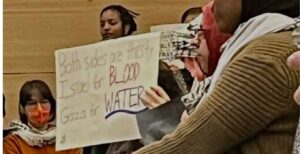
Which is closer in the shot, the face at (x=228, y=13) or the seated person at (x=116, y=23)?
the face at (x=228, y=13)

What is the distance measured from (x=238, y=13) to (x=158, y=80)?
0.72 meters

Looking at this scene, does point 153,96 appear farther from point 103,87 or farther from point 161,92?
point 103,87

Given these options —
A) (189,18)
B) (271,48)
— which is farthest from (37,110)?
(271,48)

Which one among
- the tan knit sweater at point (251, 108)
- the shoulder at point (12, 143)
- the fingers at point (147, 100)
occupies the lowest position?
the shoulder at point (12, 143)

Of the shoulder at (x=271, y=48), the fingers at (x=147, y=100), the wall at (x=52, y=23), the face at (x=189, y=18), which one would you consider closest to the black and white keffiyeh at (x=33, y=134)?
the wall at (x=52, y=23)

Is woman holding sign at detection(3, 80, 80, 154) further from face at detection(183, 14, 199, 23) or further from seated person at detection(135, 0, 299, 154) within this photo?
seated person at detection(135, 0, 299, 154)

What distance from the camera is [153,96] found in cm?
154

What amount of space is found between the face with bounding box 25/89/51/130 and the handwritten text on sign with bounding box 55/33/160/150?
4 cm

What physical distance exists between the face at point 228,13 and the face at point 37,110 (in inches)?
30.9

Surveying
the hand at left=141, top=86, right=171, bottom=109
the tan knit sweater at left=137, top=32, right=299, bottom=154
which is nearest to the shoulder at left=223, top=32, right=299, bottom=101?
the tan knit sweater at left=137, top=32, right=299, bottom=154

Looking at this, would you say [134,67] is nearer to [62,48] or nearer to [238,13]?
[62,48]

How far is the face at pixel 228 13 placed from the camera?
33.9 inches

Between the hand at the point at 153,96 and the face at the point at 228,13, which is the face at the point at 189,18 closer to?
the hand at the point at 153,96

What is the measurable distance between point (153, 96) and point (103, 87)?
13cm
